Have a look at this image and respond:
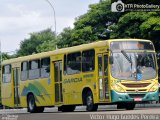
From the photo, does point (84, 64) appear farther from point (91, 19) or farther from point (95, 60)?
point (91, 19)

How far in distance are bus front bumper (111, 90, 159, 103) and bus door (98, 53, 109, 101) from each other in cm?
49

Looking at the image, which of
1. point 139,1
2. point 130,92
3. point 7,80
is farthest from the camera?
point 139,1

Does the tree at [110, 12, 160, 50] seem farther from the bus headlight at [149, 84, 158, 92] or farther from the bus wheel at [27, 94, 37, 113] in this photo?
the bus headlight at [149, 84, 158, 92]

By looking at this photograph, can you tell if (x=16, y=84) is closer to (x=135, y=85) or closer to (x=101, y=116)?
(x=135, y=85)

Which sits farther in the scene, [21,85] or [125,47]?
[21,85]

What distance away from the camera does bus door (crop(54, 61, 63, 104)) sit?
29047 mm

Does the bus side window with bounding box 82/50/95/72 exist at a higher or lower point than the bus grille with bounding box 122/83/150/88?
higher

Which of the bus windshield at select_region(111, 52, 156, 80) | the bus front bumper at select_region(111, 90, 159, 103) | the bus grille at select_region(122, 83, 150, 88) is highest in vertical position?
the bus windshield at select_region(111, 52, 156, 80)

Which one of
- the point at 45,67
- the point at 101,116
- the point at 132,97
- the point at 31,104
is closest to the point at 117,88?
the point at 132,97

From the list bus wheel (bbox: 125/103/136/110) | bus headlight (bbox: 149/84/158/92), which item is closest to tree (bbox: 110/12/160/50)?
bus wheel (bbox: 125/103/136/110)

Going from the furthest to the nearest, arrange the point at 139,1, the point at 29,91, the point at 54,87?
1. the point at 139,1
2. the point at 29,91
3. the point at 54,87

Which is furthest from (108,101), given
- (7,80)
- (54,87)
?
(7,80)

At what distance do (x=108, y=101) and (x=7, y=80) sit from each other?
10513mm

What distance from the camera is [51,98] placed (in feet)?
97.8
